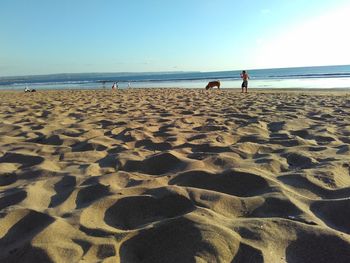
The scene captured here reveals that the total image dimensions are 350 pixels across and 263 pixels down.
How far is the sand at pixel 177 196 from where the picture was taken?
1955mm

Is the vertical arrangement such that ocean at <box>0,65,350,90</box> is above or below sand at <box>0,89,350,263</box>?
below

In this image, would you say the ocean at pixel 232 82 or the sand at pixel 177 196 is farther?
the ocean at pixel 232 82

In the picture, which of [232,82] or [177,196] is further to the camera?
[232,82]

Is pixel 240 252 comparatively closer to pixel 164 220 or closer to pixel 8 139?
pixel 164 220

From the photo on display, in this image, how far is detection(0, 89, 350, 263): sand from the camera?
77.0 inches

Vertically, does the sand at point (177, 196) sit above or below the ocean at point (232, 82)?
above

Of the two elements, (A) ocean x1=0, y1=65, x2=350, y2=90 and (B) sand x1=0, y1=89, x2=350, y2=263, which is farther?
(A) ocean x1=0, y1=65, x2=350, y2=90

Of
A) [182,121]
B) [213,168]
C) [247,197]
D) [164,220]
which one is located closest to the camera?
[164,220]

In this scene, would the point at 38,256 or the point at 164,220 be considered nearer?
the point at 38,256

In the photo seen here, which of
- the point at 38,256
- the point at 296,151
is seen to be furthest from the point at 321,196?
the point at 38,256

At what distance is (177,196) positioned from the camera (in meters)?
2.61

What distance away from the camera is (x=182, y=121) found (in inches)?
237

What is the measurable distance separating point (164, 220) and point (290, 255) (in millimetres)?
Answer: 771

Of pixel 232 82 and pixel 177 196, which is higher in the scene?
pixel 177 196
